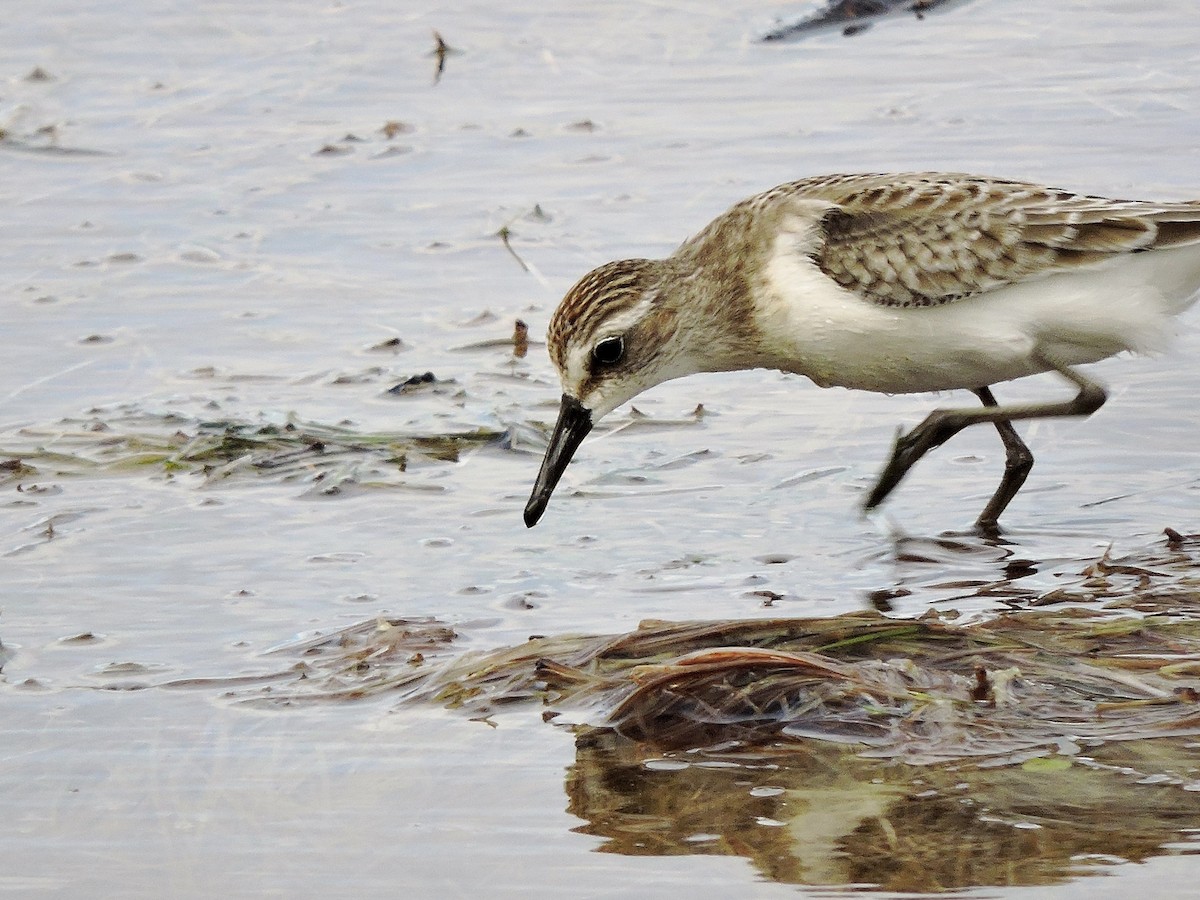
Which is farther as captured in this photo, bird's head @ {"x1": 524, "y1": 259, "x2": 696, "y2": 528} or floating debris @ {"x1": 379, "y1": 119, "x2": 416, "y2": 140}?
floating debris @ {"x1": 379, "y1": 119, "x2": 416, "y2": 140}

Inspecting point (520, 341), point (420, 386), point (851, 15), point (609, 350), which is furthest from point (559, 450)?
point (851, 15)

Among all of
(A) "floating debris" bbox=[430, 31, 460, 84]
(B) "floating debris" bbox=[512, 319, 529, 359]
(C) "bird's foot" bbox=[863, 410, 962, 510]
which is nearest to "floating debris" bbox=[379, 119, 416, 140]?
(A) "floating debris" bbox=[430, 31, 460, 84]

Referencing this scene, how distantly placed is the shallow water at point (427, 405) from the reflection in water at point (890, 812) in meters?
0.11

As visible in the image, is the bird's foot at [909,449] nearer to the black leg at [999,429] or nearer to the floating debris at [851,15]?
the black leg at [999,429]

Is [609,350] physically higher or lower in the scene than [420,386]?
higher

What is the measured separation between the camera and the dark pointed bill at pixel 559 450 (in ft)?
22.5

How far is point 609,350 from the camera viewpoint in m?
7.07

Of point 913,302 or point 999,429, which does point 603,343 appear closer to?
point 913,302

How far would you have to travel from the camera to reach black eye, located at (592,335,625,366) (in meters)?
7.04

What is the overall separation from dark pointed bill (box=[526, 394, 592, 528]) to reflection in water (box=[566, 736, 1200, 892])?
77.5 inches

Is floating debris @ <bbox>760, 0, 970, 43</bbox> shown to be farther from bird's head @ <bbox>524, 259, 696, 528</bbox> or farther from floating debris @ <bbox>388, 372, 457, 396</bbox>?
bird's head @ <bbox>524, 259, 696, 528</bbox>

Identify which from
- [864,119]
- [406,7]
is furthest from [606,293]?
[406,7]

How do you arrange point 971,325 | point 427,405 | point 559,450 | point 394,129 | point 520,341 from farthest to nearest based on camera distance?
point 394,129 → point 520,341 → point 427,405 → point 559,450 → point 971,325

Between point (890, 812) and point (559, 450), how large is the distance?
2702 mm
